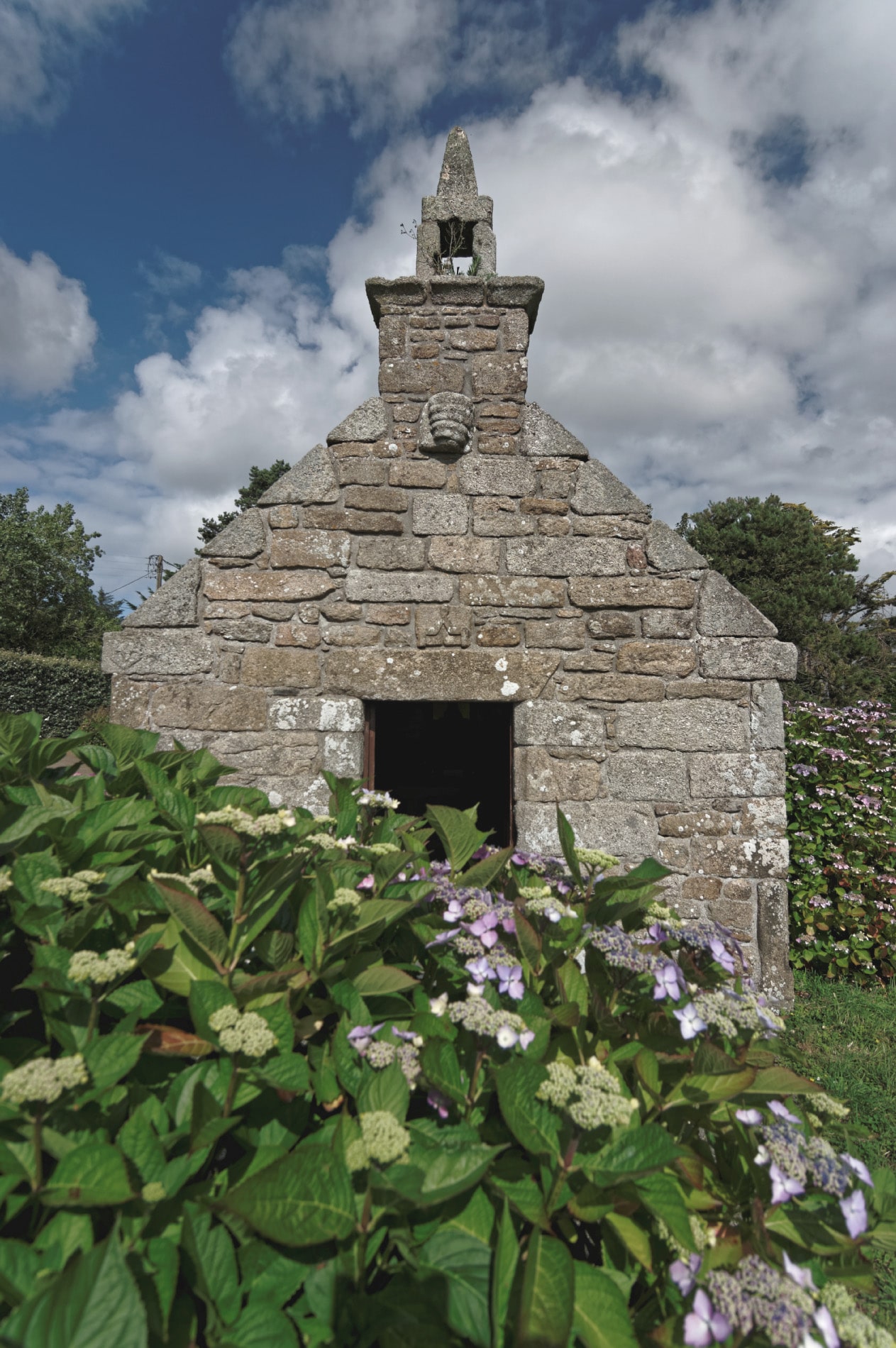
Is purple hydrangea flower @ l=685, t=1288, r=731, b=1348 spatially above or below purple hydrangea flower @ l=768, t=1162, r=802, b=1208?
below

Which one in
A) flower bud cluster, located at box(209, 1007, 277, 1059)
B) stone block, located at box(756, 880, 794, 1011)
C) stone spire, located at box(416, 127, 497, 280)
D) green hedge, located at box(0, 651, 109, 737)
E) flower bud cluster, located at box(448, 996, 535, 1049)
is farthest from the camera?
green hedge, located at box(0, 651, 109, 737)

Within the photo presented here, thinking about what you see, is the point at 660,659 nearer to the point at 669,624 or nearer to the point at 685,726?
the point at 669,624

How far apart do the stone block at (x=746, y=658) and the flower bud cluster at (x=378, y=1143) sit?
3.32 m

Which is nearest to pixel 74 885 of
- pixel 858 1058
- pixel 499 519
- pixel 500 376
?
pixel 499 519

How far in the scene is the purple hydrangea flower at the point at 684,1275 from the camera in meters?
0.79

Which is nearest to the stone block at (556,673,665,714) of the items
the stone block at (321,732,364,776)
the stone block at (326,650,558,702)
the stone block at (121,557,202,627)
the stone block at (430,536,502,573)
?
the stone block at (326,650,558,702)

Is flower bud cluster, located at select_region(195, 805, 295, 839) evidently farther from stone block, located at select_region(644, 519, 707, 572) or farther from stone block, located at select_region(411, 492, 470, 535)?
stone block, located at select_region(644, 519, 707, 572)

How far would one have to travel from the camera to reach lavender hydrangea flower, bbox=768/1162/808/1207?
873 millimetres

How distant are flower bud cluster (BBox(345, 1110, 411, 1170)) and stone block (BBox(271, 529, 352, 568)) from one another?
3.22 m

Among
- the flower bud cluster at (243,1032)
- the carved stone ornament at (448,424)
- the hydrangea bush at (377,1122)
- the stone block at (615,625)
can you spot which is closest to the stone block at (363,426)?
the carved stone ornament at (448,424)

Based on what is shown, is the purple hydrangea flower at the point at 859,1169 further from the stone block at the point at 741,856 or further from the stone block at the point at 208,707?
the stone block at the point at 208,707

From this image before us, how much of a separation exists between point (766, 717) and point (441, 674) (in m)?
1.86

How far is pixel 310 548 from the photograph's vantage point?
377 centimetres

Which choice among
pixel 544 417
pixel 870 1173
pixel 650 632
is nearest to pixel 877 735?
pixel 650 632
